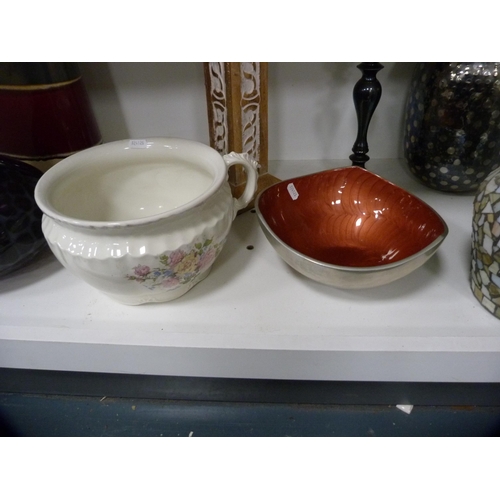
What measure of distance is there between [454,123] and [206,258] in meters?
0.37

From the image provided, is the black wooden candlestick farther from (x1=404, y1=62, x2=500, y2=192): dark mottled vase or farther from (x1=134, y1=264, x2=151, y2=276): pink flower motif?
(x1=134, y1=264, x2=151, y2=276): pink flower motif

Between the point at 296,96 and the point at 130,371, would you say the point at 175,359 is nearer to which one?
the point at 130,371

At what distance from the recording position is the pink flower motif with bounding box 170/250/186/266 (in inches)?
14.1

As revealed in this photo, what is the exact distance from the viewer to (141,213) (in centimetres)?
51

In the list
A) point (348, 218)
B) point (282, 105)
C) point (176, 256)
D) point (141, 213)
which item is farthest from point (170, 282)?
point (282, 105)

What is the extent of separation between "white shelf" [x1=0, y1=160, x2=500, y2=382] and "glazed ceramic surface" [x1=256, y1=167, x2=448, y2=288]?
46 millimetres

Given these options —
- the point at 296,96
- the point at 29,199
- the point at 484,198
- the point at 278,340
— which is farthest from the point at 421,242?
the point at 29,199

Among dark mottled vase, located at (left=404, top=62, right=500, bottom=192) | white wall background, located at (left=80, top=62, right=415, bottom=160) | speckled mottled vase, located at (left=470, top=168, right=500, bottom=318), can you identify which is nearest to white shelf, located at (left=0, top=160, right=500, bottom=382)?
speckled mottled vase, located at (left=470, top=168, right=500, bottom=318)

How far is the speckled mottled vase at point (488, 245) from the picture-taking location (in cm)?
36

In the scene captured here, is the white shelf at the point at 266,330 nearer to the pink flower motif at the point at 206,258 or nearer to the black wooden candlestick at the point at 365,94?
the pink flower motif at the point at 206,258

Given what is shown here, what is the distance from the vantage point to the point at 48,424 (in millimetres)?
500

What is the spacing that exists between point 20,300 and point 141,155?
0.69ft

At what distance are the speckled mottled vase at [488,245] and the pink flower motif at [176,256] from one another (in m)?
0.28

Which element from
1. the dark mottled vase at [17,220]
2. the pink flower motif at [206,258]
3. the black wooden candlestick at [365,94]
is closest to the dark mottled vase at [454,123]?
the black wooden candlestick at [365,94]
